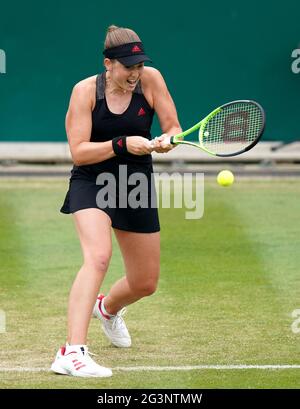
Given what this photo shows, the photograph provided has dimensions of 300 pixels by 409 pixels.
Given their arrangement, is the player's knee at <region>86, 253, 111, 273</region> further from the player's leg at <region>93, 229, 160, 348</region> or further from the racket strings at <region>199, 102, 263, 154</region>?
the racket strings at <region>199, 102, 263, 154</region>

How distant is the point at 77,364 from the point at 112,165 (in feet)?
4.29

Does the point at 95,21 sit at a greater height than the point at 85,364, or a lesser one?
greater

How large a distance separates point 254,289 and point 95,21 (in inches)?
377

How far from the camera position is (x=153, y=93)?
7496mm

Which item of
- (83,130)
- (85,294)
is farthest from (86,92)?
(85,294)

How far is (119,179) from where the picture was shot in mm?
7441

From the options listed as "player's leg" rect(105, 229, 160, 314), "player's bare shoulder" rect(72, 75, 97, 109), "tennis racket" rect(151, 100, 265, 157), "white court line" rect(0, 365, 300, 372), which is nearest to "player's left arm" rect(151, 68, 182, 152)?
"tennis racket" rect(151, 100, 265, 157)

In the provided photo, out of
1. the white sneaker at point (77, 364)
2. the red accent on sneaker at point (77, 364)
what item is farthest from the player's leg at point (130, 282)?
the red accent on sneaker at point (77, 364)

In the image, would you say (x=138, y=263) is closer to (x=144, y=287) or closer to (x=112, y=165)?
(x=144, y=287)

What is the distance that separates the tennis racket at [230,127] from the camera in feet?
24.9

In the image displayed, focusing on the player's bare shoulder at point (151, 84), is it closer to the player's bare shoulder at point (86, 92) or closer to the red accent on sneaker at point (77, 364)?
the player's bare shoulder at point (86, 92)

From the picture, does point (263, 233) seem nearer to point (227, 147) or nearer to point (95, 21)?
point (227, 147)

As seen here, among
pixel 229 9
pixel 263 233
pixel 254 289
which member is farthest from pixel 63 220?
pixel 229 9
